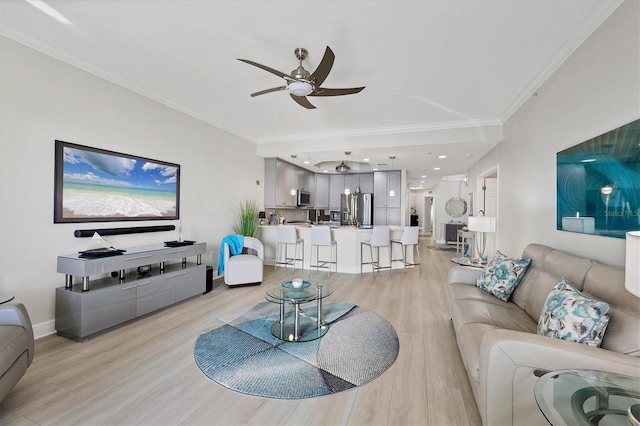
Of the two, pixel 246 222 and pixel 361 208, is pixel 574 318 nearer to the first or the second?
pixel 246 222

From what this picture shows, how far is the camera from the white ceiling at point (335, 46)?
2184 mm

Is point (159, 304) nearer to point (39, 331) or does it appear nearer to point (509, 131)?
point (39, 331)

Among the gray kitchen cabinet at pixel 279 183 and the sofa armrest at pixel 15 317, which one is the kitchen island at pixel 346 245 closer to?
the gray kitchen cabinet at pixel 279 183

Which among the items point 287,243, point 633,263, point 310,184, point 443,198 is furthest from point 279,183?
point 443,198

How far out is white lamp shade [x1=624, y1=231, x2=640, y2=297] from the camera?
1.06 metres

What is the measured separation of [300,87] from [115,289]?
9.51 ft

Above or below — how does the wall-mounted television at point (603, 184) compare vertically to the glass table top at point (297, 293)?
above

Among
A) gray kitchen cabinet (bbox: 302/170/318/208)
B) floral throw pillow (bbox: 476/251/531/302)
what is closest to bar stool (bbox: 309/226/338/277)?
gray kitchen cabinet (bbox: 302/170/318/208)

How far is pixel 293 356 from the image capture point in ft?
8.05

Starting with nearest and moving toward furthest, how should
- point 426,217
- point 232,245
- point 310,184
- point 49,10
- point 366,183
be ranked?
point 49,10 → point 232,245 → point 366,183 → point 310,184 → point 426,217

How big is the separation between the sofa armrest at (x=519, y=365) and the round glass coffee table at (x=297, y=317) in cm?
160

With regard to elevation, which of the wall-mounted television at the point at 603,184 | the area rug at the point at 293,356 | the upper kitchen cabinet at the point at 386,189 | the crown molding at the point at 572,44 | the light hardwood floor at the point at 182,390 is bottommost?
the light hardwood floor at the point at 182,390

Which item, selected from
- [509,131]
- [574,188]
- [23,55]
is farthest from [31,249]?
[509,131]

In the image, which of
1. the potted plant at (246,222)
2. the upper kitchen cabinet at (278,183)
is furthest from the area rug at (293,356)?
the upper kitchen cabinet at (278,183)
